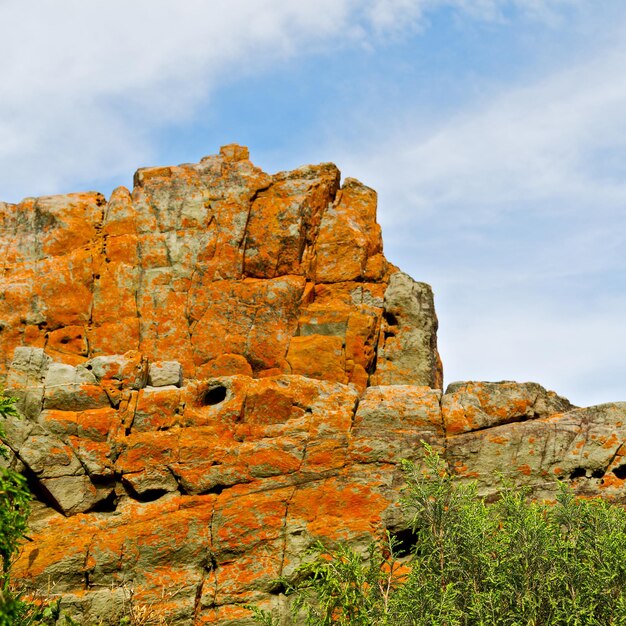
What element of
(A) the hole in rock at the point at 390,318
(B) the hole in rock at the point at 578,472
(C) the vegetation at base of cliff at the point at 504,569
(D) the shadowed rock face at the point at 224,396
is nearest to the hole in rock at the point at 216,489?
(D) the shadowed rock face at the point at 224,396

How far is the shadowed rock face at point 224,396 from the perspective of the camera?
22016mm

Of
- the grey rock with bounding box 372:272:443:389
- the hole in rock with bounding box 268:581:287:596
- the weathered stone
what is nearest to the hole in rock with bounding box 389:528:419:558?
the hole in rock with bounding box 268:581:287:596

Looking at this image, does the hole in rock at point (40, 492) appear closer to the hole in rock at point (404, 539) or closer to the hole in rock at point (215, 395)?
the hole in rock at point (215, 395)

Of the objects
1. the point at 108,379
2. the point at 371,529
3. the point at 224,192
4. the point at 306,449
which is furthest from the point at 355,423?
the point at 224,192

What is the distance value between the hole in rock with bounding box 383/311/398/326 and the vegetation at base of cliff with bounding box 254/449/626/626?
9.39m

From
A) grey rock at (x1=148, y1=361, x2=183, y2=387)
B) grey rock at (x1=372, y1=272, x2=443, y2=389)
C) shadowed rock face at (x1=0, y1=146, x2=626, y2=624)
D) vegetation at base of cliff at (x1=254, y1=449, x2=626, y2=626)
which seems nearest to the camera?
vegetation at base of cliff at (x1=254, y1=449, x2=626, y2=626)

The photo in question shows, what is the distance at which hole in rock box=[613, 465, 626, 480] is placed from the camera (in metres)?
22.8

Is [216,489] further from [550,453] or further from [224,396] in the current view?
[550,453]

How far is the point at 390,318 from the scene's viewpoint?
28.1 metres

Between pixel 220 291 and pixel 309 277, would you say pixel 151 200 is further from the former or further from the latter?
pixel 309 277

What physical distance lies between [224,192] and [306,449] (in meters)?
11.0

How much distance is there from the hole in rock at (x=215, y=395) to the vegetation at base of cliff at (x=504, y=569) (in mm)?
7578

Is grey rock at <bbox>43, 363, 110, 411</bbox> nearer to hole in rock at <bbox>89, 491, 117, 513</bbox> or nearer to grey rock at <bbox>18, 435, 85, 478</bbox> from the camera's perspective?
grey rock at <bbox>18, 435, 85, 478</bbox>

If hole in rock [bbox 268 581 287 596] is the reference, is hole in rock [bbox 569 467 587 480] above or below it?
above
